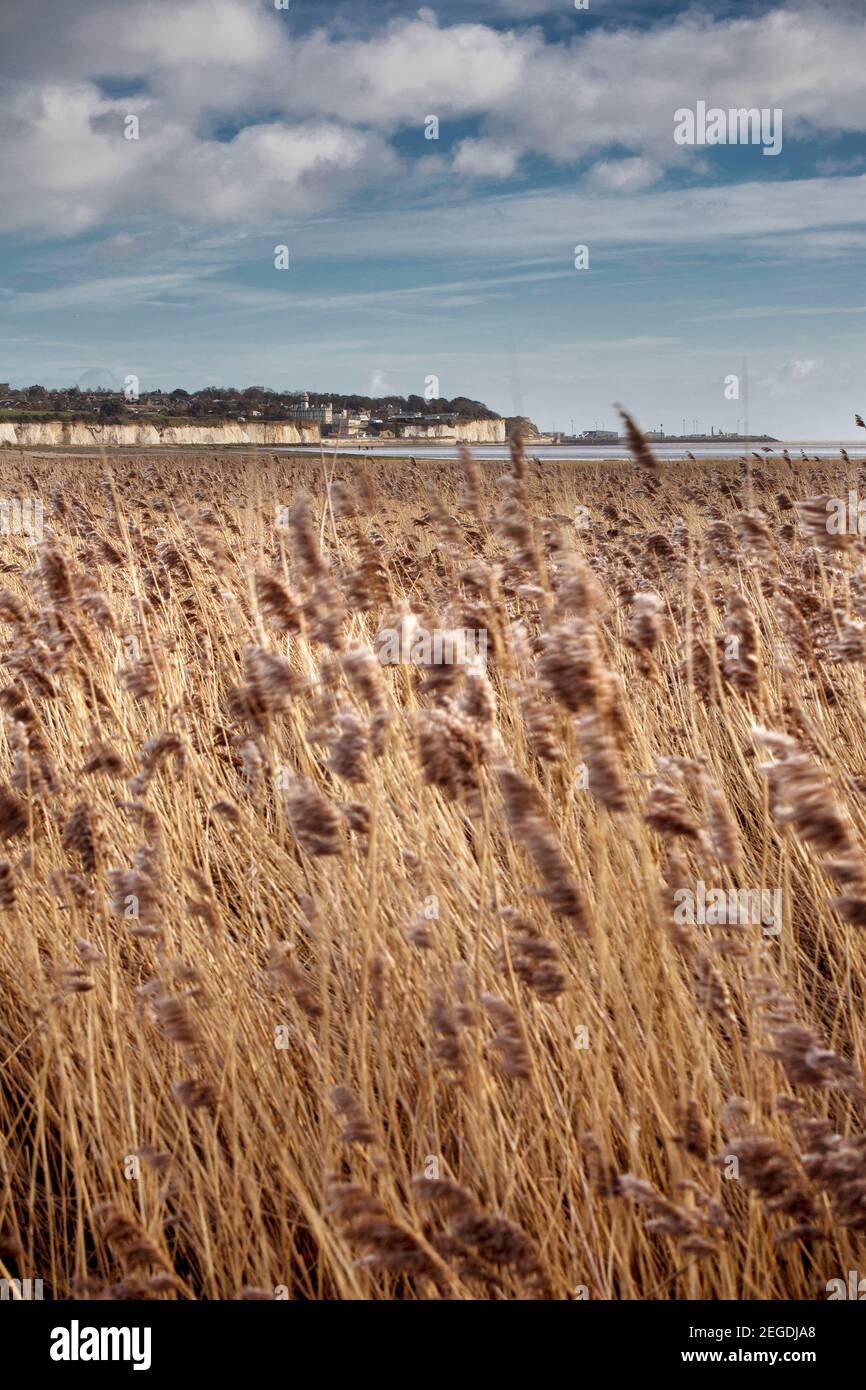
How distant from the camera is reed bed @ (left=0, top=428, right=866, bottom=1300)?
156cm

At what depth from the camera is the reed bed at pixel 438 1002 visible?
1.56 m

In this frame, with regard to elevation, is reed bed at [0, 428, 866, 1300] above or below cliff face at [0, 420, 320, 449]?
below

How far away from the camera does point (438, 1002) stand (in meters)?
1.69

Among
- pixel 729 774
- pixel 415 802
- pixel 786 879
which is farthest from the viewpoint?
pixel 729 774

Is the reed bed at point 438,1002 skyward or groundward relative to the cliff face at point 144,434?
groundward

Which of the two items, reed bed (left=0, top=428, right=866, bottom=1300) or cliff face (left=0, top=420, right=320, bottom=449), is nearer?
reed bed (left=0, top=428, right=866, bottom=1300)

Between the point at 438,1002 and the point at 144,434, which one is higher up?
the point at 144,434

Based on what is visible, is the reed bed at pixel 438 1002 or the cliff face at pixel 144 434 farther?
the cliff face at pixel 144 434

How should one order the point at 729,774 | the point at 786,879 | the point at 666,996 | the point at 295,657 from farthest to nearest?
the point at 295,657 → the point at 729,774 → the point at 786,879 → the point at 666,996

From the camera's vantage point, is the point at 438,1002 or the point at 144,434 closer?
the point at 438,1002
